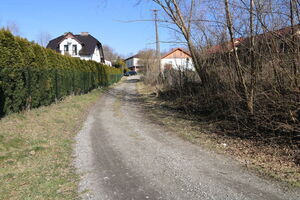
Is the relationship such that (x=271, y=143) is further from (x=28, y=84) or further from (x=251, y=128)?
(x=28, y=84)

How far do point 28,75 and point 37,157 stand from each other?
204 inches

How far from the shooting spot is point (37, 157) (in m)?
5.13

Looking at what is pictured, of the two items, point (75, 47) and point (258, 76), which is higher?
point (75, 47)

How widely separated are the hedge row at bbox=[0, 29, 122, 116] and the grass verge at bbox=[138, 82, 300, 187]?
5.58 meters

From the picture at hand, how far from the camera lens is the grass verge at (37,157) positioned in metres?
3.61

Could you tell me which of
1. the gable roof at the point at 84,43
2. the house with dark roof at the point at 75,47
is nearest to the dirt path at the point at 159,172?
the house with dark roof at the point at 75,47

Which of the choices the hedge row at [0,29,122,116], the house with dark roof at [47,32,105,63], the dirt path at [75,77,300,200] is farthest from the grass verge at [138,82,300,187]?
the house with dark roof at [47,32,105,63]

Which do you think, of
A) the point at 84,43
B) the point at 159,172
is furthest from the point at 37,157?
the point at 84,43

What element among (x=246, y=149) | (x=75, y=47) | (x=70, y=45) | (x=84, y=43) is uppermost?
(x=84, y=43)

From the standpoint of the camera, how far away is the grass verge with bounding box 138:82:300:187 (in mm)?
4164

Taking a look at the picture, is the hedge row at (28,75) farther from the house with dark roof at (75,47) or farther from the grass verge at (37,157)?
the house with dark roof at (75,47)

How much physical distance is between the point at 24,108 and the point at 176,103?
7970mm

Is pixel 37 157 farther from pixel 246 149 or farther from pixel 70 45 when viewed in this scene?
pixel 70 45

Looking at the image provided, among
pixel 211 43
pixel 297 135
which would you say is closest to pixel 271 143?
pixel 297 135
